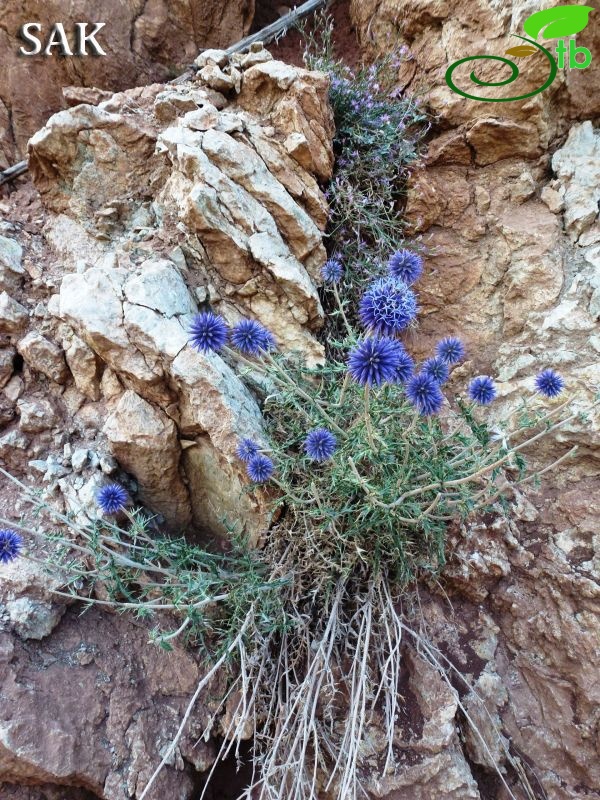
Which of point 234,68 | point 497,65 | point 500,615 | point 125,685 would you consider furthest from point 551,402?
point 234,68

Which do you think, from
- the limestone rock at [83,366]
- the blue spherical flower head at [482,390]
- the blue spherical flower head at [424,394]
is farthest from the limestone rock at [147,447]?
the blue spherical flower head at [482,390]

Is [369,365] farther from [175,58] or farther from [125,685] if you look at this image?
[175,58]

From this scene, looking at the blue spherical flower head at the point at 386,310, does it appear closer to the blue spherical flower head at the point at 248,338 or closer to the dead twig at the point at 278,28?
the blue spherical flower head at the point at 248,338

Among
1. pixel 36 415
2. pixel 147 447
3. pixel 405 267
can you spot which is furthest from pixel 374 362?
pixel 36 415

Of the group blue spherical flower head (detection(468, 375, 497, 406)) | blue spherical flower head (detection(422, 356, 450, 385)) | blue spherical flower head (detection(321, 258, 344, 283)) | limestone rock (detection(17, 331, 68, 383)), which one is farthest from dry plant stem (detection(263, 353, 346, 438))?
limestone rock (detection(17, 331, 68, 383))

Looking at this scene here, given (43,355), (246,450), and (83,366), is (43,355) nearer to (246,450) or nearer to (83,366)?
(83,366)
